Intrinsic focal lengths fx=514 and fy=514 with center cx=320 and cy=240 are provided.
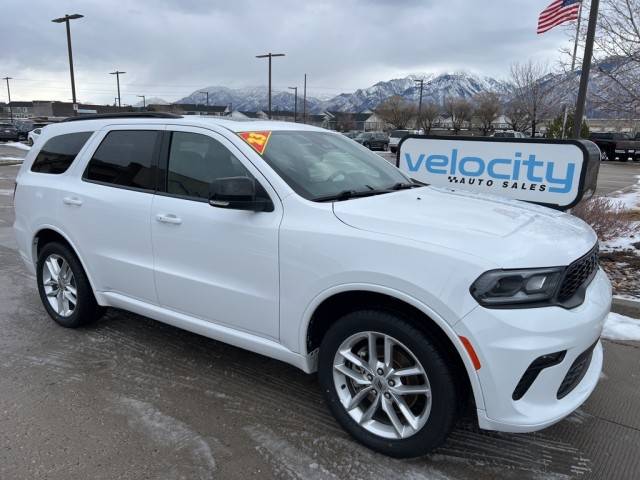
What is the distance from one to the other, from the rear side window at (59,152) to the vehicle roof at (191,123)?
0.06 meters

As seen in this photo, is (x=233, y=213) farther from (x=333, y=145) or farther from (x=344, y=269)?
(x=333, y=145)

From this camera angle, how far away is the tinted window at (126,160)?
12.1 feet

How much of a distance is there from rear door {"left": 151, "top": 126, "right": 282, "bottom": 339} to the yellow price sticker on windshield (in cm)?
11

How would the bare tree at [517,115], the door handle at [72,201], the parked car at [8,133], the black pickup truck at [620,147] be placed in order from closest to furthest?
the door handle at [72,201]
the black pickup truck at [620,147]
the parked car at [8,133]
the bare tree at [517,115]

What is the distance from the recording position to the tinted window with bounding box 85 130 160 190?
12.1ft

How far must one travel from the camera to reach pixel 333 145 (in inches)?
150

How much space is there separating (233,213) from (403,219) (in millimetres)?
1038

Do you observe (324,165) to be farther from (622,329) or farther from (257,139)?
(622,329)

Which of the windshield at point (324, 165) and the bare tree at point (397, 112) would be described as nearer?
the windshield at point (324, 165)

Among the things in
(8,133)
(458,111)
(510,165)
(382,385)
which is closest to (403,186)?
(382,385)

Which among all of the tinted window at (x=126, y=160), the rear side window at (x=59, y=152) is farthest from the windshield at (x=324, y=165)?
the rear side window at (x=59, y=152)

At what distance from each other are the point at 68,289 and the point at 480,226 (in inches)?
136

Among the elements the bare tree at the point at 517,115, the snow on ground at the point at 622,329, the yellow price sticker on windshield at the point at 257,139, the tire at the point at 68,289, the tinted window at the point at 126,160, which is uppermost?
the bare tree at the point at 517,115

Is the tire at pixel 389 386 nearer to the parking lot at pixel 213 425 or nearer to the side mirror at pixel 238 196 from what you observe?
the parking lot at pixel 213 425
